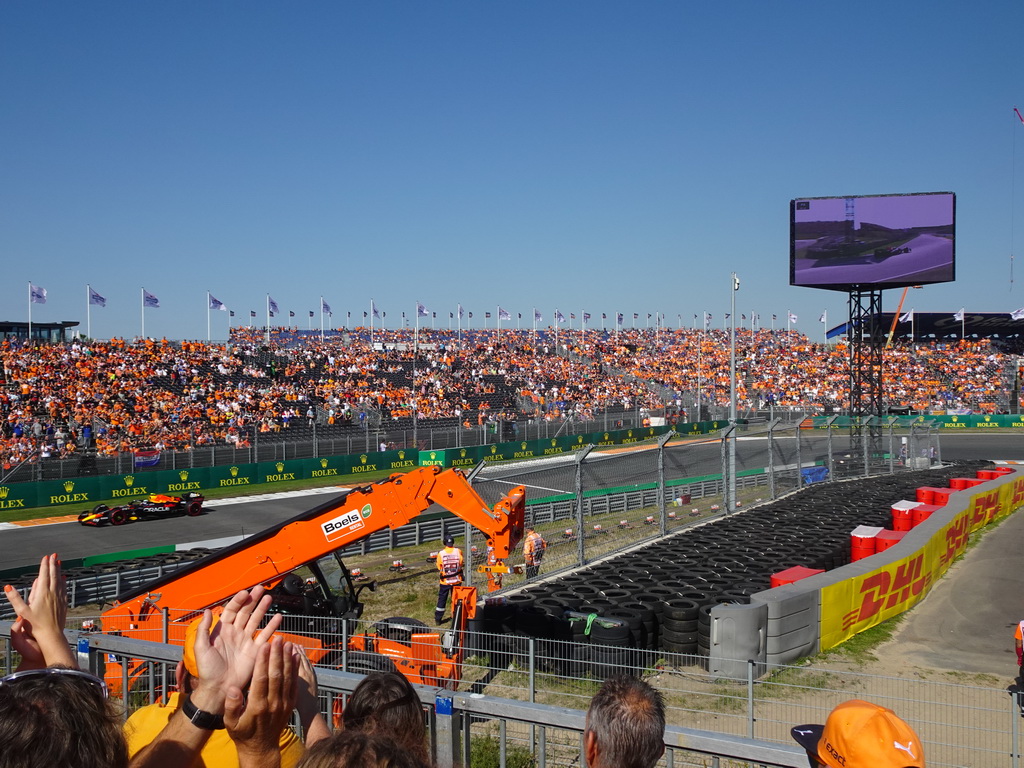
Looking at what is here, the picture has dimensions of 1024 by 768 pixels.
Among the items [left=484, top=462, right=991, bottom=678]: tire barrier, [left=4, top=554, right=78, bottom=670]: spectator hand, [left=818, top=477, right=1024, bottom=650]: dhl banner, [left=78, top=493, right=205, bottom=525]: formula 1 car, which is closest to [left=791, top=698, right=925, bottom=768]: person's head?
[left=4, top=554, right=78, bottom=670]: spectator hand

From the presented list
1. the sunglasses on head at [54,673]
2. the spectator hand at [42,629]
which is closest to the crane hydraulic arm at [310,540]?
the spectator hand at [42,629]

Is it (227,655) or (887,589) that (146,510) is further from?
(227,655)

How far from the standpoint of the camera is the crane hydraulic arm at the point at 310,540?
9875 millimetres

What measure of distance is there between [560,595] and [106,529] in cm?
1892

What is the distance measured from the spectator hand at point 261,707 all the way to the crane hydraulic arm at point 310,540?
786 centimetres

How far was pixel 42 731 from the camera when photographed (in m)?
1.92

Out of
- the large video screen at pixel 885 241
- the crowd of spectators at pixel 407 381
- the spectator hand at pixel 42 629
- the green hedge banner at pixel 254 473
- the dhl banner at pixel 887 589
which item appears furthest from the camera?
the large video screen at pixel 885 241

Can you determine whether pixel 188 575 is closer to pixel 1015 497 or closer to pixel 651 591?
pixel 651 591

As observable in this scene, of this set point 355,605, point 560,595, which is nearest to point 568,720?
point 355,605

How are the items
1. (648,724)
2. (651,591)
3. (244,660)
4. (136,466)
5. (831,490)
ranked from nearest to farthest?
(244,660)
(648,724)
(651,591)
(831,490)
(136,466)

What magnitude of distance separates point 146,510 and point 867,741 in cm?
2825

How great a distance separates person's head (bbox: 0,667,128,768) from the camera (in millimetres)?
1888

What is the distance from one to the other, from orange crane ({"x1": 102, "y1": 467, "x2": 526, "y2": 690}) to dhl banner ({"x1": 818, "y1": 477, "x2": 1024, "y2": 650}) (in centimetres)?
505

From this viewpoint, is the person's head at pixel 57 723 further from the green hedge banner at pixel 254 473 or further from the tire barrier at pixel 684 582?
the green hedge banner at pixel 254 473
